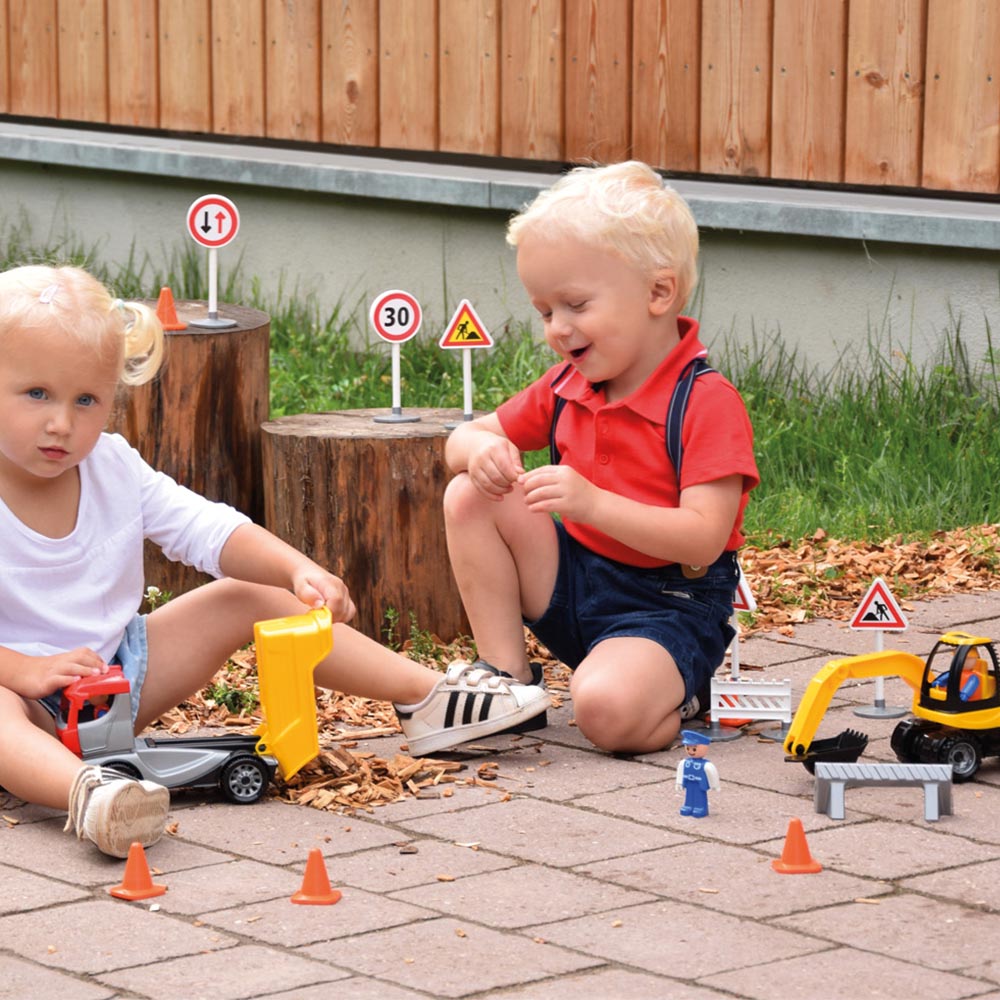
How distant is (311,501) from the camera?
16.6ft

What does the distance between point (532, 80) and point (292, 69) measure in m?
1.38

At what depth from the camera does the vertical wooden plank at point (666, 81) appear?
7480mm

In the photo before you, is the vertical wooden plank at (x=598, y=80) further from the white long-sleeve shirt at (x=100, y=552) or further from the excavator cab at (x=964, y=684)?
the excavator cab at (x=964, y=684)

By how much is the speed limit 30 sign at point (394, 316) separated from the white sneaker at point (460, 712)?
56.7 inches

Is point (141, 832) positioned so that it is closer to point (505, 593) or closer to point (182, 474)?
point (505, 593)

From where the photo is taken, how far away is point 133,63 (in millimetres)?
9570

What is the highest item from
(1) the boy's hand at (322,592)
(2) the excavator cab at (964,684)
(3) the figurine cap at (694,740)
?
(1) the boy's hand at (322,592)

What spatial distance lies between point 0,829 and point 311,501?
1.63 metres

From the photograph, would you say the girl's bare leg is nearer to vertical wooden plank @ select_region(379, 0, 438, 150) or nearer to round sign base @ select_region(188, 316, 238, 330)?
round sign base @ select_region(188, 316, 238, 330)

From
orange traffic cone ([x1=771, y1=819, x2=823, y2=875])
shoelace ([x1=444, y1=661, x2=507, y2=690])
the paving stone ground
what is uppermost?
shoelace ([x1=444, y1=661, x2=507, y2=690])

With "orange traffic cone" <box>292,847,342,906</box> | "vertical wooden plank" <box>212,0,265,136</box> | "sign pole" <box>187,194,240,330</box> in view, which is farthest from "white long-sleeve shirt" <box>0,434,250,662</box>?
"vertical wooden plank" <box>212,0,265,136</box>

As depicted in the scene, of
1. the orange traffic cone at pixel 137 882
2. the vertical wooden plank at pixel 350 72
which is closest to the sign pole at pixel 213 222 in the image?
the orange traffic cone at pixel 137 882

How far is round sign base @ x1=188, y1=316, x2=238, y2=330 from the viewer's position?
5523 millimetres

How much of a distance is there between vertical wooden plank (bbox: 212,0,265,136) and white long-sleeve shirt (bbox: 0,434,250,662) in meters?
5.23
